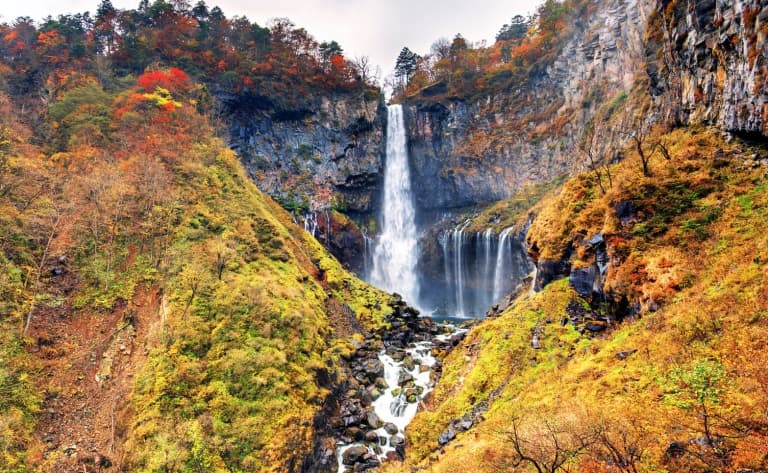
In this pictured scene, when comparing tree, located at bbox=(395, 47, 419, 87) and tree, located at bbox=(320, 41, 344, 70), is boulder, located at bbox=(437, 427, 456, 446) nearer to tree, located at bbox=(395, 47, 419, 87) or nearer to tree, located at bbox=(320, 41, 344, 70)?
tree, located at bbox=(320, 41, 344, 70)

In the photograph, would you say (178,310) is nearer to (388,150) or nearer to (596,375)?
(596,375)

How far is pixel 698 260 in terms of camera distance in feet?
39.3

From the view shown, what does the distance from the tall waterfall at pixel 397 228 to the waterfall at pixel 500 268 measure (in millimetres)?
11756

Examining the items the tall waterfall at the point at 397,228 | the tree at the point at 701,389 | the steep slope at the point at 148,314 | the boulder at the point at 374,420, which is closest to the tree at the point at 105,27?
the steep slope at the point at 148,314

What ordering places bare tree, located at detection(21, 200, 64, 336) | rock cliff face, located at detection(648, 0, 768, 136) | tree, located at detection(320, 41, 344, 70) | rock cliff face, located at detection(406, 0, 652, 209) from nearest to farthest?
rock cliff face, located at detection(648, 0, 768, 136) → bare tree, located at detection(21, 200, 64, 336) → rock cliff face, located at detection(406, 0, 652, 209) → tree, located at detection(320, 41, 344, 70)

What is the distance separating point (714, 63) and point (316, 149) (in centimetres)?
4169

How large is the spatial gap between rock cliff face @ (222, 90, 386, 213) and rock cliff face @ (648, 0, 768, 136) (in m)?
35.0

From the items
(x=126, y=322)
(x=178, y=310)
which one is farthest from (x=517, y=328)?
(x=126, y=322)

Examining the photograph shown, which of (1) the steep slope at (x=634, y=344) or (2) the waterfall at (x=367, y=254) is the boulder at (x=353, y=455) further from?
(2) the waterfall at (x=367, y=254)

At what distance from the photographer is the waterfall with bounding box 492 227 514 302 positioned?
39531mm

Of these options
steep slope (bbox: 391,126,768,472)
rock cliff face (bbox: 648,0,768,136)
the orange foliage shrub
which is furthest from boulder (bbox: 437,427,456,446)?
the orange foliage shrub

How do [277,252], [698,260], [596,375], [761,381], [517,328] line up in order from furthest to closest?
1. [277,252]
2. [517,328]
3. [698,260]
4. [596,375]
5. [761,381]

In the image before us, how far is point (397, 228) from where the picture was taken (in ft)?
170

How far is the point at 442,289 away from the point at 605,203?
31368mm
